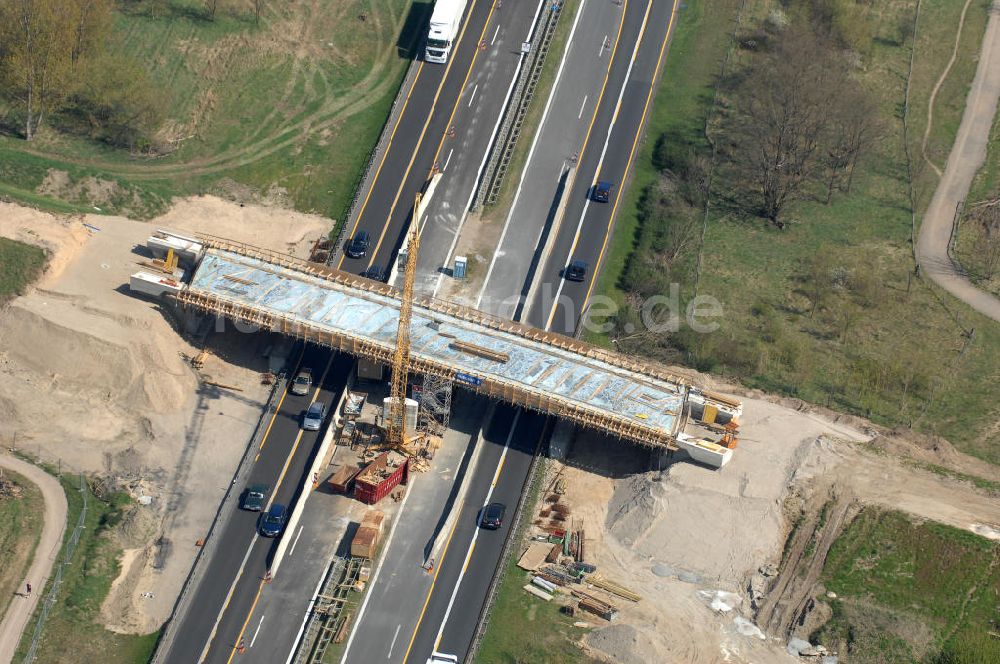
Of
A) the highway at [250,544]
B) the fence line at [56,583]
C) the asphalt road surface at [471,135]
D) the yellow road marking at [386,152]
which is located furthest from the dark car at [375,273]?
the fence line at [56,583]

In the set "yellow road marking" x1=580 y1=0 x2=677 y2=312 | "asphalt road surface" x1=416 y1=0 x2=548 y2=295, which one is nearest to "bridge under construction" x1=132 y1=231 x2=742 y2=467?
"asphalt road surface" x1=416 y1=0 x2=548 y2=295

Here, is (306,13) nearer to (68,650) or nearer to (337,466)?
(337,466)

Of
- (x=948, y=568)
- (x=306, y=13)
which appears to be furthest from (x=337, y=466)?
(x=306, y=13)

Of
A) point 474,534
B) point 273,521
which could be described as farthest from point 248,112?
point 474,534

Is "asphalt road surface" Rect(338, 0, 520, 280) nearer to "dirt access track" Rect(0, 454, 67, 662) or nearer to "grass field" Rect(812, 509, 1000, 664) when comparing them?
"dirt access track" Rect(0, 454, 67, 662)

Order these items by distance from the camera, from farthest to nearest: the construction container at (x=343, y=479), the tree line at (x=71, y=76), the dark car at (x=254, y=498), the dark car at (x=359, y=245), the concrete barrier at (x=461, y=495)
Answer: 1. the tree line at (x=71, y=76)
2. the dark car at (x=359, y=245)
3. the construction container at (x=343, y=479)
4. the dark car at (x=254, y=498)
5. the concrete barrier at (x=461, y=495)

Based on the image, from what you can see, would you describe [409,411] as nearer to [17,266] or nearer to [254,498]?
[254,498]

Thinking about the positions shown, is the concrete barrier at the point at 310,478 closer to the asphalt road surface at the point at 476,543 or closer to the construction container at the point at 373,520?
the construction container at the point at 373,520
